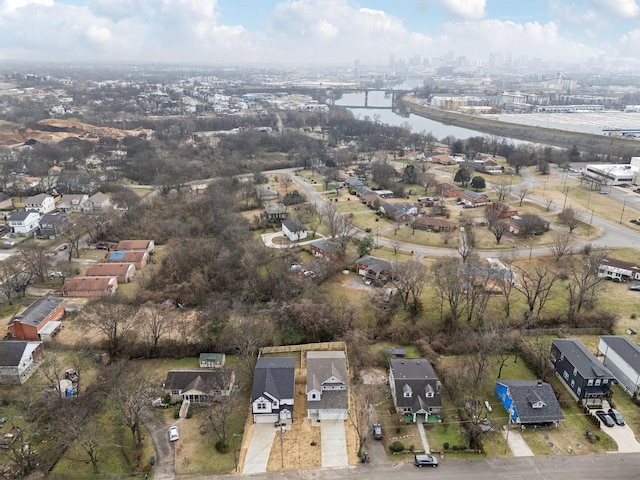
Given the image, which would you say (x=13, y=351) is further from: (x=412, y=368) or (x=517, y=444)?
(x=517, y=444)

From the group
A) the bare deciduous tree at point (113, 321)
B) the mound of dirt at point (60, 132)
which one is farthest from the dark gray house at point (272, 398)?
the mound of dirt at point (60, 132)

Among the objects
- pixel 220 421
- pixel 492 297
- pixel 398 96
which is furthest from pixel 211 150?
pixel 398 96

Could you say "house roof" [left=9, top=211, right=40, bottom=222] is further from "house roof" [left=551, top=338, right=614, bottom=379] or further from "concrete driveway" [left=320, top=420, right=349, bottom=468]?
"house roof" [left=551, top=338, right=614, bottom=379]

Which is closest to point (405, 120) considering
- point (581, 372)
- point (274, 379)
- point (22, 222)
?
point (22, 222)

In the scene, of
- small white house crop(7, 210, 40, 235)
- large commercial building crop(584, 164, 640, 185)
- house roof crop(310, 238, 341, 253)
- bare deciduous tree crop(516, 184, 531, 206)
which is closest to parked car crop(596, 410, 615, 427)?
house roof crop(310, 238, 341, 253)

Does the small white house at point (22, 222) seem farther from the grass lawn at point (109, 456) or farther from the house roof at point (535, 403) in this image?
the house roof at point (535, 403)
